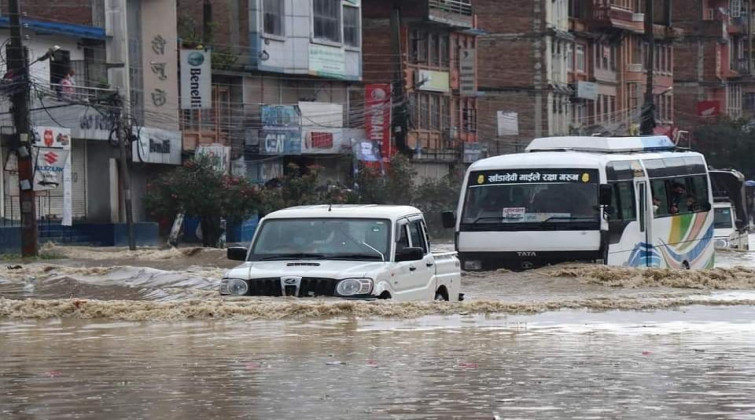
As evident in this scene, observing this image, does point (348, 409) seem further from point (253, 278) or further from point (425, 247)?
point (425, 247)

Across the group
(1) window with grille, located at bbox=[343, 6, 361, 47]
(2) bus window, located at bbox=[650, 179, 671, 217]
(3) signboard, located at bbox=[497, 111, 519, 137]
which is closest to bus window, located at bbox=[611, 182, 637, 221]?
(2) bus window, located at bbox=[650, 179, 671, 217]

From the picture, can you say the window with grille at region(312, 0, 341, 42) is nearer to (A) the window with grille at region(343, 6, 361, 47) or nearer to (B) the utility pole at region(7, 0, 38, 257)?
(A) the window with grille at region(343, 6, 361, 47)

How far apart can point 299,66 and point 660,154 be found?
27.6 meters

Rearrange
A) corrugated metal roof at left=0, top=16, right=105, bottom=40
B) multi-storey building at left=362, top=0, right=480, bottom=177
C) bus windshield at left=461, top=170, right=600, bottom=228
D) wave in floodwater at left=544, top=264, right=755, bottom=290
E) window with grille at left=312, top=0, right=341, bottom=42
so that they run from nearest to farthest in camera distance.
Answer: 1. wave in floodwater at left=544, top=264, right=755, bottom=290
2. bus windshield at left=461, top=170, right=600, bottom=228
3. corrugated metal roof at left=0, top=16, right=105, bottom=40
4. window with grille at left=312, top=0, right=341, bottom=42
5. multi-storey building at left=362, top=0, right=480, bottom=177

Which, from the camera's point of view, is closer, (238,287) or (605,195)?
(238,287)

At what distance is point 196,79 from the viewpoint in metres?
52.3

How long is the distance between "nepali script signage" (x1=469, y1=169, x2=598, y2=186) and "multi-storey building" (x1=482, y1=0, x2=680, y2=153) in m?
48.2

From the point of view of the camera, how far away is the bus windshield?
27.5 metres

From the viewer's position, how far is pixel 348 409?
11.1 meters

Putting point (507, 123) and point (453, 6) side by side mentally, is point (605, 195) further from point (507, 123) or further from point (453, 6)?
point (507, 123)

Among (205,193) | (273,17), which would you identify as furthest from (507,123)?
(205,193)

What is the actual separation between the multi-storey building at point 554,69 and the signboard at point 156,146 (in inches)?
1044

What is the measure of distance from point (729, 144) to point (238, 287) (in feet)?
262

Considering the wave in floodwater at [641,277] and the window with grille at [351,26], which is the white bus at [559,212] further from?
the window with grille at [351,26]
